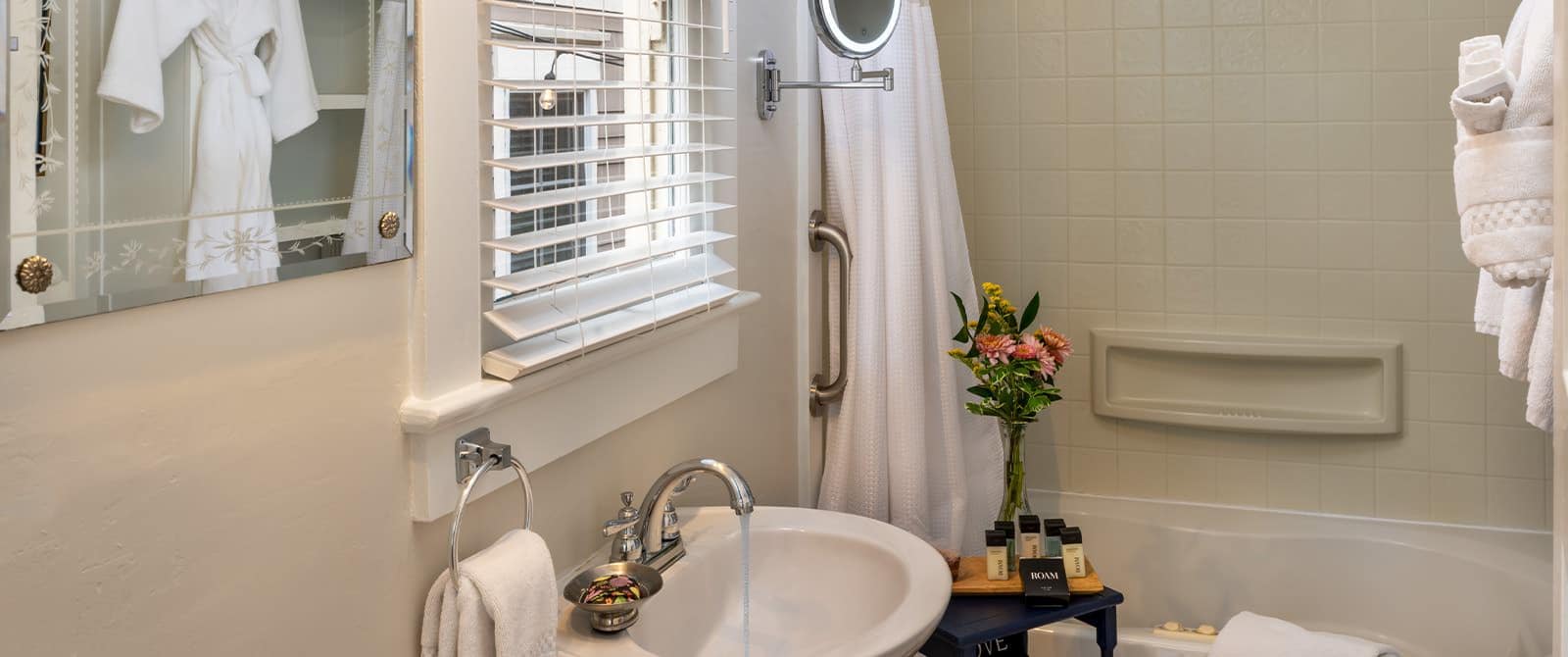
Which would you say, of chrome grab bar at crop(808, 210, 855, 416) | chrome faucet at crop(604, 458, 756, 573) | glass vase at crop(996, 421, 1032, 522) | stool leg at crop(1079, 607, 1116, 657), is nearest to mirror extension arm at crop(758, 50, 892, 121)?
chrome grab bar at crop(808, 210, 855, 416)

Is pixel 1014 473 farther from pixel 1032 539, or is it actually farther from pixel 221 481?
pixel 221 481

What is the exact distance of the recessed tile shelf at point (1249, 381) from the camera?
276 centimetres

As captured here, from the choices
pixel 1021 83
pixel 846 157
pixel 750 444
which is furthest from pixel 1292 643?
pixel 1021 83

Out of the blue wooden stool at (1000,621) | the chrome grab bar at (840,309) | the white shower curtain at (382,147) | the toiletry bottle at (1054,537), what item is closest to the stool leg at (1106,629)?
the blue wooden stool at (1000,621)

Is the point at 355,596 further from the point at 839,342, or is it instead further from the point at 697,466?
the point at 839,342

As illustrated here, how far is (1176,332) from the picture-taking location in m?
2.89

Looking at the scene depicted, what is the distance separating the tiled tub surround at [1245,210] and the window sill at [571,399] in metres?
1.16

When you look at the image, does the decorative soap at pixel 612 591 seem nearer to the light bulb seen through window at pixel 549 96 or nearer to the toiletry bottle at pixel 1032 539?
the light bulb seen through window at pixel 549 96

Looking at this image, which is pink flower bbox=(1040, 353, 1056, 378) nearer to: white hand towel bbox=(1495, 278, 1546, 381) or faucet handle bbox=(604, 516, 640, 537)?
white hand towel bbox=(1495, 278, 1546, 381)

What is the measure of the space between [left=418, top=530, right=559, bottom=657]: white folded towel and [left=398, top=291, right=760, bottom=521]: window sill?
0.08 metres

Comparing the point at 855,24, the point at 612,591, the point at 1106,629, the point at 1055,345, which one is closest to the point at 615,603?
the point at 612,591

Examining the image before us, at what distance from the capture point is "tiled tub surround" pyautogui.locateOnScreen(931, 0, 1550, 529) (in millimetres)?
2693

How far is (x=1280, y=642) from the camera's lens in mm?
2268

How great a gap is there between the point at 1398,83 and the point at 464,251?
7.17 ft
